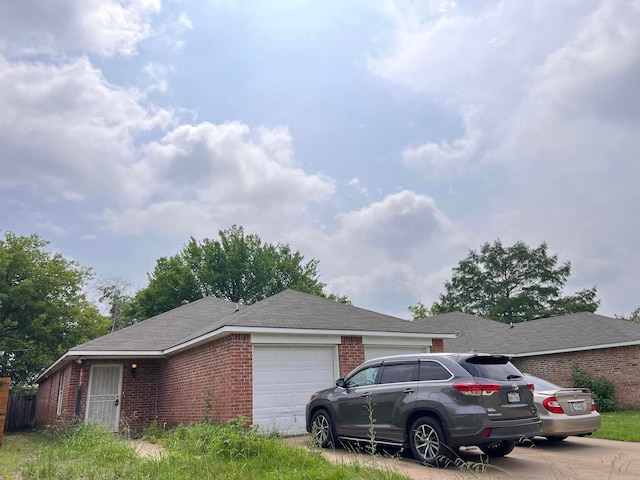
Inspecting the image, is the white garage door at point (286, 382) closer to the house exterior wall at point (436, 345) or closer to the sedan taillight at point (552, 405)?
the house exterior wall at point (436, 345)

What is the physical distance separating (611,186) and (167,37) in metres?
15.5

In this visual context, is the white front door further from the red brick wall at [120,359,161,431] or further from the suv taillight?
the suv taillight

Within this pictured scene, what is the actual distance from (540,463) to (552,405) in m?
1.70

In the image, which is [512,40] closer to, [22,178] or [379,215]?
[379,215]

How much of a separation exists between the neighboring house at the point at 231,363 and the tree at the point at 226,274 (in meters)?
18.1

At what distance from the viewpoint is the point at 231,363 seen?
1107 centimetres

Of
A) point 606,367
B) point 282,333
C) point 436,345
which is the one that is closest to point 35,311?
point 282,333

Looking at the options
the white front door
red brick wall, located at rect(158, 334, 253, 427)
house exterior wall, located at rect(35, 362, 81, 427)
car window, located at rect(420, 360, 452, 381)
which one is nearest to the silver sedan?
car window, located at rect(420, 360, 452, 381)

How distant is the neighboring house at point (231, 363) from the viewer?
37.1 ft

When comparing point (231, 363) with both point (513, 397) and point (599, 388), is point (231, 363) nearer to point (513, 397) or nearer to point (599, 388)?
point (513, 397)

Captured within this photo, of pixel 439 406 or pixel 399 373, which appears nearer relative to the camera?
pixel 439 406

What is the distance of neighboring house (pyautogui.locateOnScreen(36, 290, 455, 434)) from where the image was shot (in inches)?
445

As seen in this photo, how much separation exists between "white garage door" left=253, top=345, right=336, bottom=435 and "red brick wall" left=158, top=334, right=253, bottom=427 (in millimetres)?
314

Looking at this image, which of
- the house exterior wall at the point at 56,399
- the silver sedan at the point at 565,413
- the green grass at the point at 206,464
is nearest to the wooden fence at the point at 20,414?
the house exterior wall at the point at 56,399
